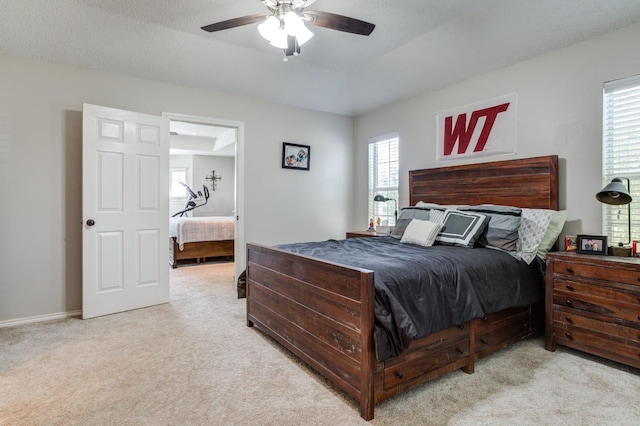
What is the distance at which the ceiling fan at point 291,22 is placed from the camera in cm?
209

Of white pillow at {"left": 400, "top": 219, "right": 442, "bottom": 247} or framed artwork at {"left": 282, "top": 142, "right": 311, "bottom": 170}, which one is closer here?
white pillow at {"left": 400, "top": 219, "right": 442, "bottom": 247}

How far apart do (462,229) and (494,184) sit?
2.83 feet

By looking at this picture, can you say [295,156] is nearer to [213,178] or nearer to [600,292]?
[600,292]

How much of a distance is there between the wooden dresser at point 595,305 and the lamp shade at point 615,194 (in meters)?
0.40

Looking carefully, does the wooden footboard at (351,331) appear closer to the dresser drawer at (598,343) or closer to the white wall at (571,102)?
the dresser drawer at (598,343)

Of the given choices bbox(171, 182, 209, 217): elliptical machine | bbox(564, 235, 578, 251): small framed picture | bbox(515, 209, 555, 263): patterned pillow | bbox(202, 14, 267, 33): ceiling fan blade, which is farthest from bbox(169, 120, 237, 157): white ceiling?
bbox(564, 235, 578, 251): small framed picture

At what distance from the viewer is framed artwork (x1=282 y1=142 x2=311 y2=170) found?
456cm

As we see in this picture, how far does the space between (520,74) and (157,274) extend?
13.7 ft

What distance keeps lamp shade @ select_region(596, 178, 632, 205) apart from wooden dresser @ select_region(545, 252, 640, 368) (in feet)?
1.30

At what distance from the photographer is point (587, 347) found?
230cm

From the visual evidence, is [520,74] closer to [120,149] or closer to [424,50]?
[424,50]

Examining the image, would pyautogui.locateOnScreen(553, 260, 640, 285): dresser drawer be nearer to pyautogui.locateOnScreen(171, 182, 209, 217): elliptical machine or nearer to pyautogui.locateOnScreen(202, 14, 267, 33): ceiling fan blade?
pyautogui.locateOnScreen(202, 14, 267, 33): ceiling fan blade

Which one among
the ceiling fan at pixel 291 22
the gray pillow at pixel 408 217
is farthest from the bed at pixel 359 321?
the ceiling fan at pixel 291 22

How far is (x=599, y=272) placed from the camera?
88.4 inches
